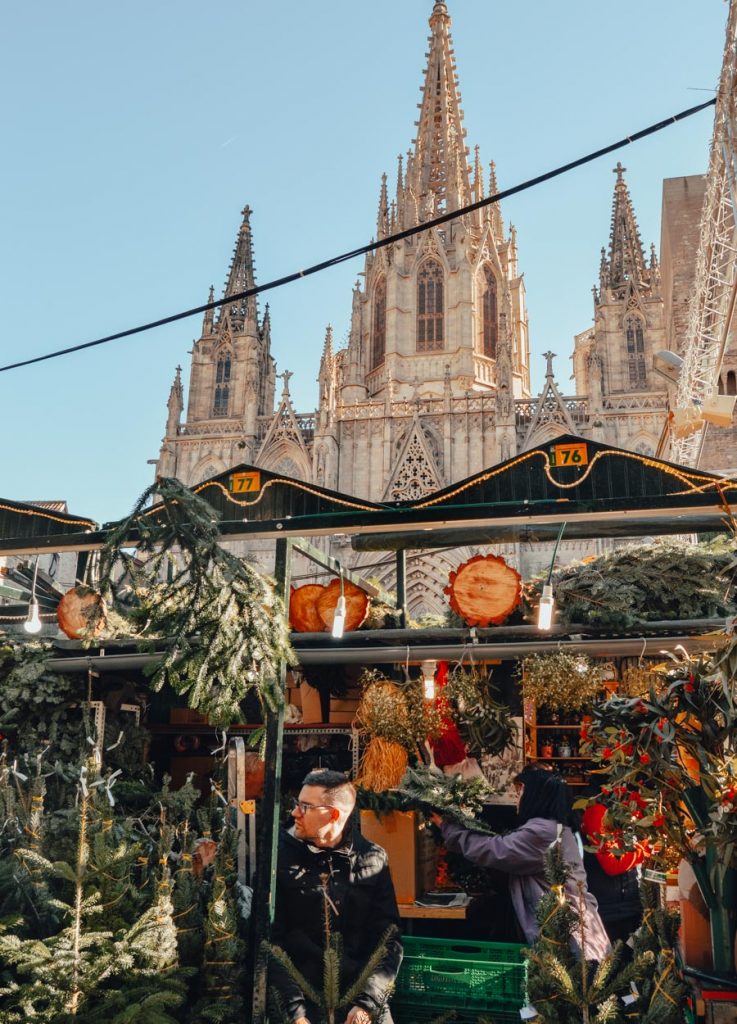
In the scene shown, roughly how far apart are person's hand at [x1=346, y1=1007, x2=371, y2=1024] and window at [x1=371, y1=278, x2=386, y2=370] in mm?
37820

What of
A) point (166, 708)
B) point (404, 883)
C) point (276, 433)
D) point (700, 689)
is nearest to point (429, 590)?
point (276, 433)

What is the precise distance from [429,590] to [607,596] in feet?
78.7

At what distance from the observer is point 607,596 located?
24.2 feet

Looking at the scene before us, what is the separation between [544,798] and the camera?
5543 millimetres

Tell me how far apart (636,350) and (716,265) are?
765 inches

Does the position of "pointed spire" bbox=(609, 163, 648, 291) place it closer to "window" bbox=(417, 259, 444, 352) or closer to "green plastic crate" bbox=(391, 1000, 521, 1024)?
"window" bbox=(417, 259, 444, 352)

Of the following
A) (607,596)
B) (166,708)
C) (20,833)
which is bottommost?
(20,833)

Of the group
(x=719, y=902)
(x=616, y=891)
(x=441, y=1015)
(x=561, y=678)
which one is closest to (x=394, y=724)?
(x=561, y=678)

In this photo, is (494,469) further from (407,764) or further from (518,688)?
(518,688)

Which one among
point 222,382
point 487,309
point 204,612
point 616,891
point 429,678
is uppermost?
point 487,309

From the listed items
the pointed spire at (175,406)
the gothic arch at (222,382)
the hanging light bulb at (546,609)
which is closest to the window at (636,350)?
the gothic arch at (222,382)

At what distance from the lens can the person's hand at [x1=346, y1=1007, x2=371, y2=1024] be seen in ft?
13.2

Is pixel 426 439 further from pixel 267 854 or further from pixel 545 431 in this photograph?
pixel 267 854

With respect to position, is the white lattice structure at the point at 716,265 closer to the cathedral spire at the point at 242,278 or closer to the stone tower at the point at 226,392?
the stone tower at the point at 226,392
